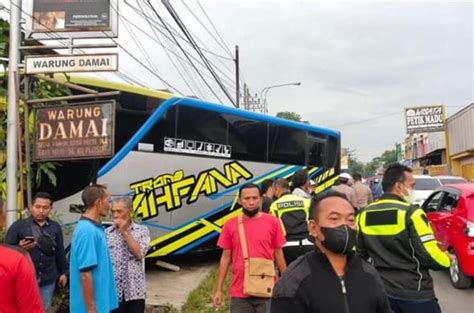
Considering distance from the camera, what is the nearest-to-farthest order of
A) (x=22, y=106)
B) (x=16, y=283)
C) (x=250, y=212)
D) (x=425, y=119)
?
(x=16, y=283)
(x=250, y=212)
(x=22, y=106)
(x=425, y=119)

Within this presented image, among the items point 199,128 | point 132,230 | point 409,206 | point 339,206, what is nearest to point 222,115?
point 199,128

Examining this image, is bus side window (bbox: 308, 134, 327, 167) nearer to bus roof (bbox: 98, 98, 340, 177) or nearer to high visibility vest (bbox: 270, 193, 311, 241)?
bus roof (bbox: 98, 98, 340, 177)

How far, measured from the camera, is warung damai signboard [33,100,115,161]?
216 inches

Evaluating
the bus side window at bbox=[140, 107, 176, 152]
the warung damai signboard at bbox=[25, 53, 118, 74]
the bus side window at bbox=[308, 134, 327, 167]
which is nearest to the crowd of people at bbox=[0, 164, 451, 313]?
the warung damai signboard at bbox=[25, 53, 118, 74]

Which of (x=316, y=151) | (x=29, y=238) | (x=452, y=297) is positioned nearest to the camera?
(x=29, y=238)

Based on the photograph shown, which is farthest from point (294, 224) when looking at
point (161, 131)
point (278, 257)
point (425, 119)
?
point (425, 119)

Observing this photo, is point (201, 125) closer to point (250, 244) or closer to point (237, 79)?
point (250, 244)

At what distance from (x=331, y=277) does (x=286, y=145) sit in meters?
9.49

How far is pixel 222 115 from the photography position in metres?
9.92

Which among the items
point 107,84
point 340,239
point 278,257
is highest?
point 107,84

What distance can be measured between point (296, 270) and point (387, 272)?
1.90m

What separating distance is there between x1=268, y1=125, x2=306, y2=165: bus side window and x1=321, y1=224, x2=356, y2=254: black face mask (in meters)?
8.76

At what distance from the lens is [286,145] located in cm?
1151

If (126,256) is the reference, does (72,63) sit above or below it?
above
